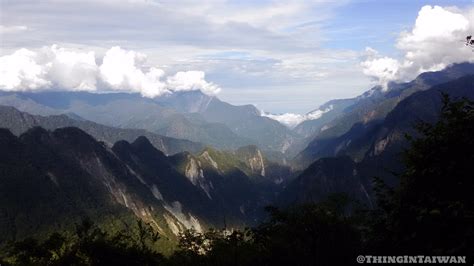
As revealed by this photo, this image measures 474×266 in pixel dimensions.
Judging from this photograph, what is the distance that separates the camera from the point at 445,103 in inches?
1601

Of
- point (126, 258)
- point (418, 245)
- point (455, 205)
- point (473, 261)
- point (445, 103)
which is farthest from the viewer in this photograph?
point (126, 258)

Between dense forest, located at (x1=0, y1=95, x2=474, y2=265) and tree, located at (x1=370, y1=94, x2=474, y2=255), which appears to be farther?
dense forest, located at (x1=0, y1=95, x2=474, y2=265)

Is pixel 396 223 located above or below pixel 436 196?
below

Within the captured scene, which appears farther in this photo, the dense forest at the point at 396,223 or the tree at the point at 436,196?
the dense forest at the point at 396,223

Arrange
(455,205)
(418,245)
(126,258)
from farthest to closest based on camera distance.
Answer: (126,258)
(418,245)
(455,205)

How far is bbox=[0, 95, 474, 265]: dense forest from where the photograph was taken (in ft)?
107

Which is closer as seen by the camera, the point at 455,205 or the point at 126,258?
the point at 455,205

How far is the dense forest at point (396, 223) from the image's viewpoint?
32625 mm

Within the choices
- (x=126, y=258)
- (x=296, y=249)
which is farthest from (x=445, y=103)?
(x=126, y=258)

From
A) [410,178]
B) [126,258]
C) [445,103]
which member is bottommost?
[126,258]

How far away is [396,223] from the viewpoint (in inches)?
1468

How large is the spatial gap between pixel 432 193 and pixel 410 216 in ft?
7.76

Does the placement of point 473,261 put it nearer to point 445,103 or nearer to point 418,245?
point 418,245

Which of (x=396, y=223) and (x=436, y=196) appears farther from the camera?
(x=396, y=223)
